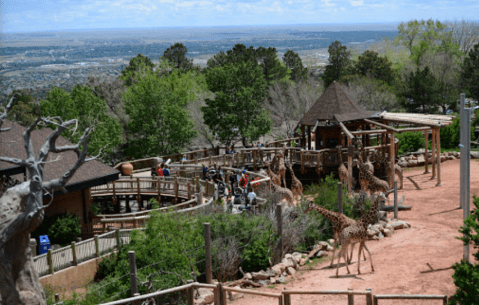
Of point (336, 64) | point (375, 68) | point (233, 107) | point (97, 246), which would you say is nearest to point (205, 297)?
point (97, 246)

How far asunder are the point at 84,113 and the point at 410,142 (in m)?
25.6

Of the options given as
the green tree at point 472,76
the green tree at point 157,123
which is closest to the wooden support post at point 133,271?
the green tree at point 157,123

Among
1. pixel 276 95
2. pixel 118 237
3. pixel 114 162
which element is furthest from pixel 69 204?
pixel 276 95

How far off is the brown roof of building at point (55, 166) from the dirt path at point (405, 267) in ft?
33.5

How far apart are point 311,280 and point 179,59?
66.2m

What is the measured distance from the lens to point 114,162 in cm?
5106

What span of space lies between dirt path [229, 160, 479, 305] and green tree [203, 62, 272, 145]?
2094cm

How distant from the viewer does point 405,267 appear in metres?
16.8

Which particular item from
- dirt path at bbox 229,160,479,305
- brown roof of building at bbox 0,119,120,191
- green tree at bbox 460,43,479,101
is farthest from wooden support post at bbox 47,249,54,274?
green tree at bbox 460,43,479,101

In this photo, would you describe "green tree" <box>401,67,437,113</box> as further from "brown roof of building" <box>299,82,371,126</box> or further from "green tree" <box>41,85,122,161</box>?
"green tree" <box>41,85,122,161</box>

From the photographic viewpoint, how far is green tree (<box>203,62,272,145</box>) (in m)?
43.2

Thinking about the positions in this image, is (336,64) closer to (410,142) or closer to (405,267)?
(410,142)

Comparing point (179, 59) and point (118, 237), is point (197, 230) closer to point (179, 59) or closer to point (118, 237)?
point (118, 237)

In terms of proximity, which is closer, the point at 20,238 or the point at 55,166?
the point at 20,238
